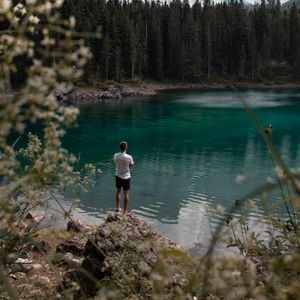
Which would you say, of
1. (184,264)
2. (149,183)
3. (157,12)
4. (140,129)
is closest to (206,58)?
(157,12)

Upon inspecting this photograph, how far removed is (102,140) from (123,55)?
198 ft

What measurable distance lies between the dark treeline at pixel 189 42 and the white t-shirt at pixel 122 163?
76.3 m

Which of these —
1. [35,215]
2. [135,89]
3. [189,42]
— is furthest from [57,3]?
[189,42]

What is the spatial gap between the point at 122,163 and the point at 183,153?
1866cm

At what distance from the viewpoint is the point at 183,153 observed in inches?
1346

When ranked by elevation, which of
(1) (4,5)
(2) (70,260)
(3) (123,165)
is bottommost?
(2) (70,260)

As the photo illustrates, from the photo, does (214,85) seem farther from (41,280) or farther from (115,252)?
(115,252)

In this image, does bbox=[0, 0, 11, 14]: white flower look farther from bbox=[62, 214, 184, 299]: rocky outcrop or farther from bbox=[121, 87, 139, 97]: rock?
bbox=[121, 87, 139, 97]: rock

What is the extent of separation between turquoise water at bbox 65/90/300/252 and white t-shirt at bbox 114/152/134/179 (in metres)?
3.37

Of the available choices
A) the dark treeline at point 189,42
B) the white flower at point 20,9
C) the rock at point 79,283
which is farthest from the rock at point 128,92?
the white flower at point 20,9

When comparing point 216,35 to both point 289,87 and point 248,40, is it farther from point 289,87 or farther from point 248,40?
point 289,87

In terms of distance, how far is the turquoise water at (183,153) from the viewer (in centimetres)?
2025

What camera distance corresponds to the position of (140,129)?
46.0 meters

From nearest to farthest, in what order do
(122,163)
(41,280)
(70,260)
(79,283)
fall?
(79,283), (41,280), (70,260), (122,163)
